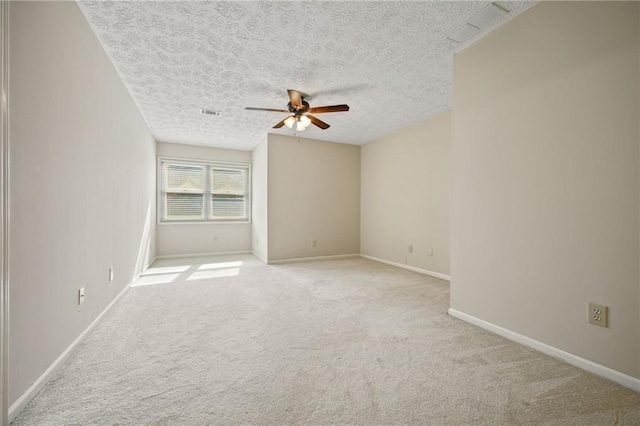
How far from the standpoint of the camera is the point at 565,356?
5.74 ft

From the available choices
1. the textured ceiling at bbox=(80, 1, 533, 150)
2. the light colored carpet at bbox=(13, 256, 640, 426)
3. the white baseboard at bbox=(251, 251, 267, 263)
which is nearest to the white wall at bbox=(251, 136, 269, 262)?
the white baseboard at bbox=(251, 251, 267, 263)

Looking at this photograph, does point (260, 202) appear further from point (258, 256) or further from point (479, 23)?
point (479, 23)

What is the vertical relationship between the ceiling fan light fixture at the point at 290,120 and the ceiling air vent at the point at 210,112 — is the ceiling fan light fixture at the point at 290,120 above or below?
below

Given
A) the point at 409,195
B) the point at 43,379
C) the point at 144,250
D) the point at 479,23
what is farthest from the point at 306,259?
the point at 479,23

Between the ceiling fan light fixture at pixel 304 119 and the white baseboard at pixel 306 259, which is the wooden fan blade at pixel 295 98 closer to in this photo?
the ceiling fan light fixture at pixel 304 119

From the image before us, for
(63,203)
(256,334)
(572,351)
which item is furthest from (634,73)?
(63,203)

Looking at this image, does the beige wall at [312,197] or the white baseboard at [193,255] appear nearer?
the beige wall at [312,197]

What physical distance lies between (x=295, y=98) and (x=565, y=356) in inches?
130

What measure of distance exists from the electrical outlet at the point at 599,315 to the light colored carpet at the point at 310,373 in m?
0.33

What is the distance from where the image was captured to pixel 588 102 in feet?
5.45

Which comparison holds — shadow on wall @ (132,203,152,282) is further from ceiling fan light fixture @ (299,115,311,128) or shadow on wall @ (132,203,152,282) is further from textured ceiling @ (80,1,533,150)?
ceiling fan light fixture @ (299,115,311,128)

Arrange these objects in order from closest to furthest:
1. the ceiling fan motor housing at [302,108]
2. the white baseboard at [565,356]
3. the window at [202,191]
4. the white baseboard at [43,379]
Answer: the white baseboard at [43,379] → the white baseboard at [565,356] → the ceiling fan motor housing at [302,108] → the window at [202,191]

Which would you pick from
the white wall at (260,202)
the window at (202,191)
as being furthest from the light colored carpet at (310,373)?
the window at (202,191)

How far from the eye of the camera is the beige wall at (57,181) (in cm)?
131
